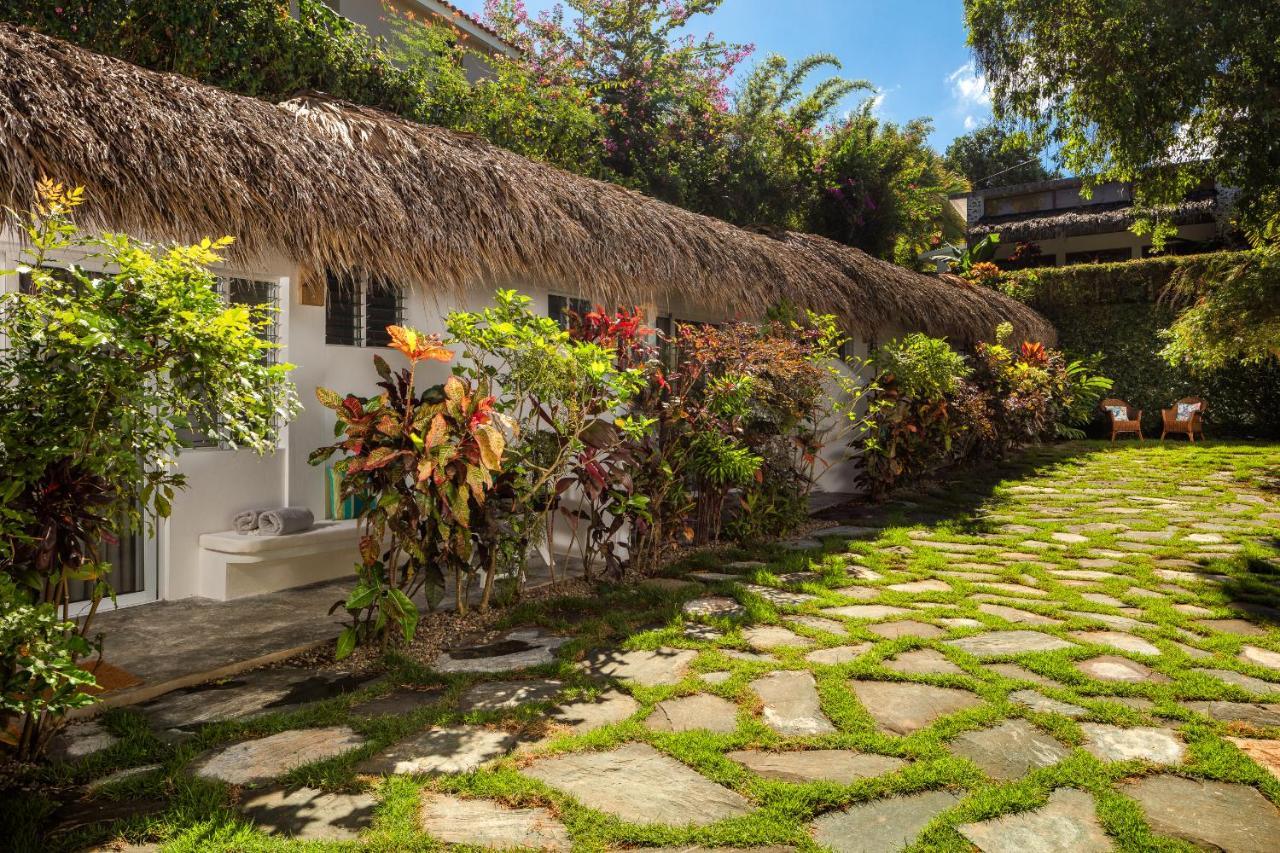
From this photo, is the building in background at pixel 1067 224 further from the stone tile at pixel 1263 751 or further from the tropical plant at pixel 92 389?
the tropical plant at pixel 92 389

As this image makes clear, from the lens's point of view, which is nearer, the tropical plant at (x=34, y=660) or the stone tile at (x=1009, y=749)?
the tropical plant at (x=34, y=660)

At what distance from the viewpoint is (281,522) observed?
15.1 feet

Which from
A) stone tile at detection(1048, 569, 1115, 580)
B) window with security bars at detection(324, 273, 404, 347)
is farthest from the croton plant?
stone tile at detection(1048, 569, 1115, 580)

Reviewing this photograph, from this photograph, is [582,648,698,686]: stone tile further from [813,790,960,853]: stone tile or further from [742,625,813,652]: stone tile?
[813,790,960,853]: stone tile

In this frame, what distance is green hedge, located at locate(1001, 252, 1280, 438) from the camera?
45.4 ft

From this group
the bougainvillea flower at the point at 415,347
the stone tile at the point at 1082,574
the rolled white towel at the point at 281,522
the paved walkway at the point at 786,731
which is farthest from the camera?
the stone tile at the point at 1082,574

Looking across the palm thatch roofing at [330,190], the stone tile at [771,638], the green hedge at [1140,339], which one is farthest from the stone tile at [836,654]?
the green hedge at [1140,339]

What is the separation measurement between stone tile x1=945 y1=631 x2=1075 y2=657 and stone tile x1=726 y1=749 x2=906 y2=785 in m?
1.30

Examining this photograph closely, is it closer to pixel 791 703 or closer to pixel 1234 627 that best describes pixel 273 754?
pixel 791 703

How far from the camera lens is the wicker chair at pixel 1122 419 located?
14.1 m

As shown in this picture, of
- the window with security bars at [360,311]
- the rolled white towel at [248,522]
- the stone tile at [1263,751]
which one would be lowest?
the stone tile at [1263,751]

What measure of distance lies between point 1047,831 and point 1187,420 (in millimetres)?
14183

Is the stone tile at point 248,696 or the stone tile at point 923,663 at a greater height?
the stone tile at point 923,663

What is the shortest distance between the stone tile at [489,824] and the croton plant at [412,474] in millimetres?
1289
